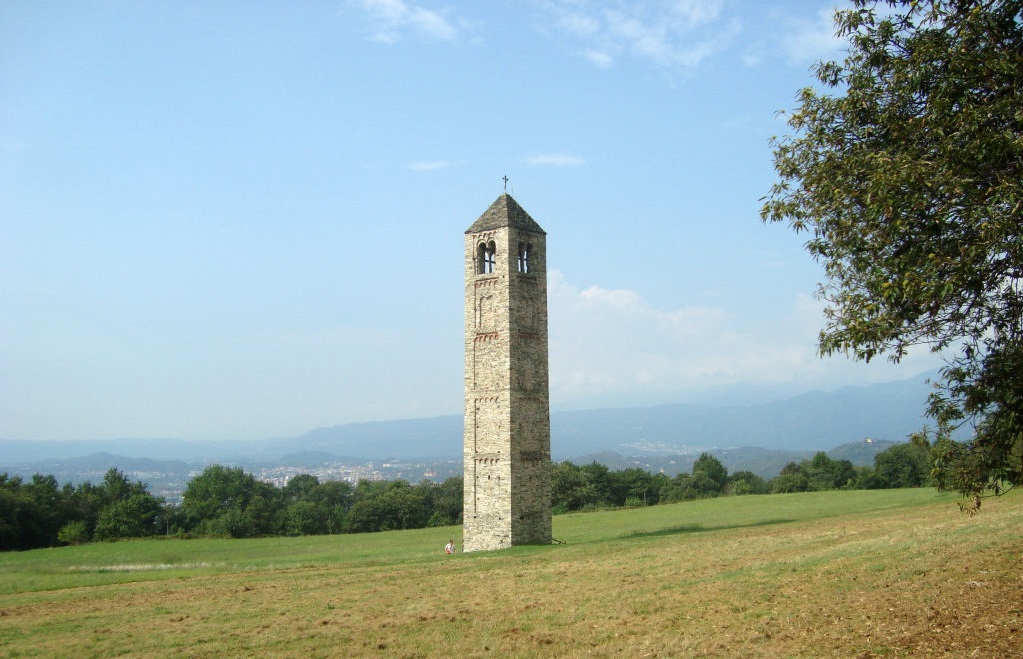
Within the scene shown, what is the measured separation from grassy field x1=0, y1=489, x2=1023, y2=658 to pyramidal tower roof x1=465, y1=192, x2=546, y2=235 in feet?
52.3

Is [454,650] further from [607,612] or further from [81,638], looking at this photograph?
[81,638]

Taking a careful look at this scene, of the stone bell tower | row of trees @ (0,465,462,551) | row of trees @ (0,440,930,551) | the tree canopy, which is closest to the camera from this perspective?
the tree canopy

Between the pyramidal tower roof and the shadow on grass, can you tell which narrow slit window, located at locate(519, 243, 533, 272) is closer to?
the pyramidal tower roof

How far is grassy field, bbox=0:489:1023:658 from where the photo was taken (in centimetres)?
1611

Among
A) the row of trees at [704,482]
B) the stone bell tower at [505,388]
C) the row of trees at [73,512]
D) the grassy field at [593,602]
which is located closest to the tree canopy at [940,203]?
the grassy field at [593,602]

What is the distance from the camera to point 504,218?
40625 millimetres

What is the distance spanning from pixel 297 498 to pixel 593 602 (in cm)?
9779

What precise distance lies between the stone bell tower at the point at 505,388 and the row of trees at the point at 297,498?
1714 inches

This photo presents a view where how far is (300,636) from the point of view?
19188 millimetres

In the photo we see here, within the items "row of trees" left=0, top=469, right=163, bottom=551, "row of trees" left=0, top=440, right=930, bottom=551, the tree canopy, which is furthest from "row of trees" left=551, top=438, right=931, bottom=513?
the tree canopy

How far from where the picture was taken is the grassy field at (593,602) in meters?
16.1

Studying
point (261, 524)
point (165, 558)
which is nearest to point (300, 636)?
point (165, 558)

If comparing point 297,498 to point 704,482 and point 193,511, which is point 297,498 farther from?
point 704,482

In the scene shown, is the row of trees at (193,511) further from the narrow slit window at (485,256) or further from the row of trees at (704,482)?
the narrow slit window at (485,256)
